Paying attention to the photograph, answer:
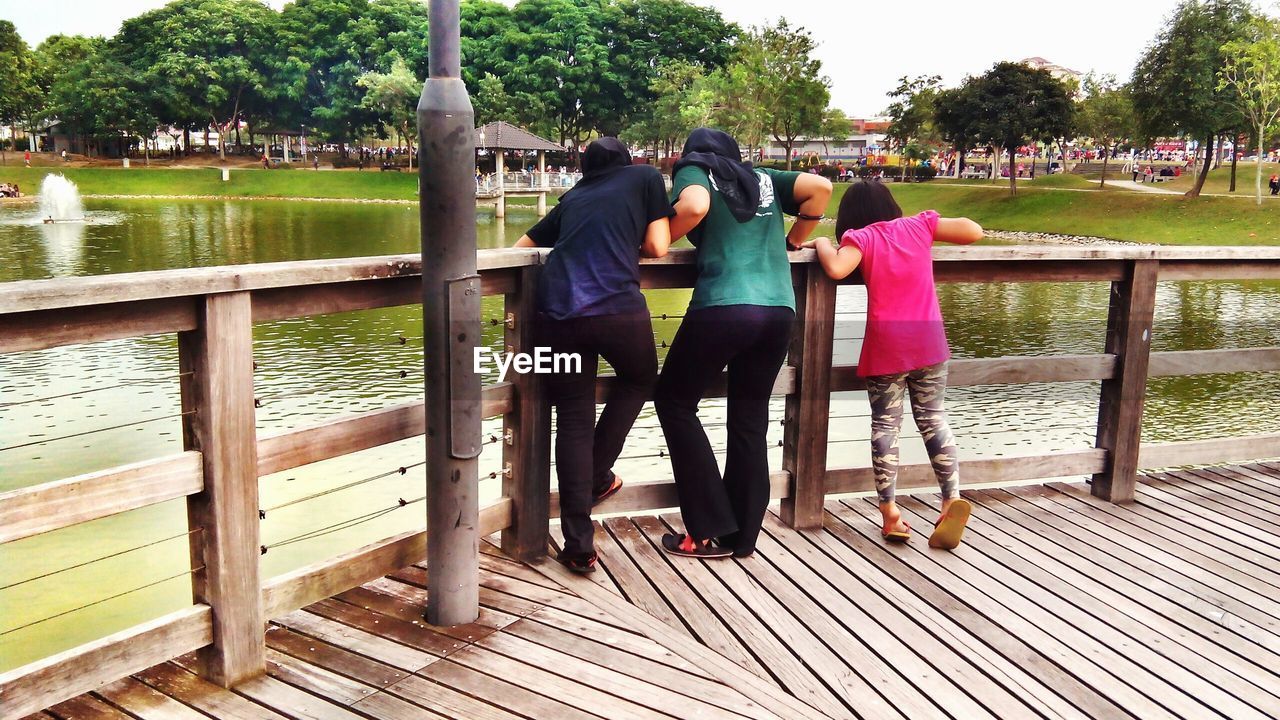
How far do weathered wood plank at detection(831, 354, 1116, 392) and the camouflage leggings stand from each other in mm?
128

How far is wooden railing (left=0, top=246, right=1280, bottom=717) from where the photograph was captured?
8.39 feet

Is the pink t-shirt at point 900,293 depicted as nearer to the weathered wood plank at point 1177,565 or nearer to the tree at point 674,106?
the weathered wood plank at point 1177,565

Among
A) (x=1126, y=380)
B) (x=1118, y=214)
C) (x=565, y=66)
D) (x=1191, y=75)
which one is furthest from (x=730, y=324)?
(x=565, y=66)

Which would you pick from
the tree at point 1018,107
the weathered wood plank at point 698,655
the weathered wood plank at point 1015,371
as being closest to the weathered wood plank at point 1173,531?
the weathered wood plank at point 1015,371

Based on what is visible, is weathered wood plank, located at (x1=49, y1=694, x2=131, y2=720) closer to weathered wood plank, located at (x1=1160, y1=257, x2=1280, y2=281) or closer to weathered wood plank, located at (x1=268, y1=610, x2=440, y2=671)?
weathered wood plank, located at (x1=268, y1=610, x2=440, y2=671)

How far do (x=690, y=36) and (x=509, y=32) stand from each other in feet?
40.7

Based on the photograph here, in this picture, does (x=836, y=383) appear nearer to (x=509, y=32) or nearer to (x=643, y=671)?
(x=643, y=671)

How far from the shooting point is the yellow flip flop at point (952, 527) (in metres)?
3.84

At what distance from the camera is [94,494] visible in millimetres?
2570

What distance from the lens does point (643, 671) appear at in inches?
115

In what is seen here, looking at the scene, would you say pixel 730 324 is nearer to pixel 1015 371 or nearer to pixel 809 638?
pixel 809 638

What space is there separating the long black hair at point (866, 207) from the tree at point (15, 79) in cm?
7631

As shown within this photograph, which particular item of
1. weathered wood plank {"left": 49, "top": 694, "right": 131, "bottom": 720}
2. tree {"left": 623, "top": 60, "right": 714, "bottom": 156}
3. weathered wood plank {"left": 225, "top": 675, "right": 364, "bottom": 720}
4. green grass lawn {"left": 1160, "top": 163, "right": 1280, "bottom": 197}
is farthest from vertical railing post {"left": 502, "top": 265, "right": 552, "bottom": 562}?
tree {"left": 623, "top": 60, "right": 714, "bottom": 156}

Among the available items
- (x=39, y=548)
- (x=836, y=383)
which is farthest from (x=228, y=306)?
(x=39, y=548)
